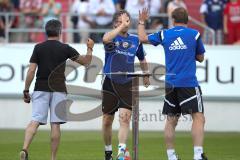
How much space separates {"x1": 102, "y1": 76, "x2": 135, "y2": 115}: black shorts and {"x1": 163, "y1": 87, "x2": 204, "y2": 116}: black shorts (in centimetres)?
119

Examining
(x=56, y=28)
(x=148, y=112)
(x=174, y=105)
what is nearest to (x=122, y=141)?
(x=174, y=105)

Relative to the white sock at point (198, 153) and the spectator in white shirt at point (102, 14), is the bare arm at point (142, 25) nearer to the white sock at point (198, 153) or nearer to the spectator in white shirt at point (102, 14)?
the white sock at point (198, 153)

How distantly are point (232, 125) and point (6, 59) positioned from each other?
637cm

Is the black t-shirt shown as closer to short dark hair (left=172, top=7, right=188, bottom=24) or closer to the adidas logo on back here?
the adidas logo on back

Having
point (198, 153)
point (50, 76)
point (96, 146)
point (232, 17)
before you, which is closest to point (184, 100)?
point (198, 153)

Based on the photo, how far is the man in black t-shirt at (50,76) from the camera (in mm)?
14203

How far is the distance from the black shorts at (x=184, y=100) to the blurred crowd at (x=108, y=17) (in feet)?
32.1

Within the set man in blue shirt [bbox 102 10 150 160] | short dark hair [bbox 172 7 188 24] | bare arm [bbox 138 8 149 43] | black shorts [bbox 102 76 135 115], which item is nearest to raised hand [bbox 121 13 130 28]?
bare arm [bbox 138 8 149 43]

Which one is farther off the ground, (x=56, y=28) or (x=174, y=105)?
(x=56, y=28)

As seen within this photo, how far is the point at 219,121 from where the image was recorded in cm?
2345

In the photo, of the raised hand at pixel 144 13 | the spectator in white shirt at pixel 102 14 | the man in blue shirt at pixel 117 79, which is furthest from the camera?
the spectator in white shirt at pixel 102 14

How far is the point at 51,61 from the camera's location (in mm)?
14227

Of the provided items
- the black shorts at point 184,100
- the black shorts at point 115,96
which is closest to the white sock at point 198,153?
the black shorts at point 184,100

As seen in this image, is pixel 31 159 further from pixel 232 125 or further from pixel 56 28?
pixel 232 125
